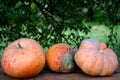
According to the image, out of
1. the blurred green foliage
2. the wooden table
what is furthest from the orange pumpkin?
the blurred green foliage

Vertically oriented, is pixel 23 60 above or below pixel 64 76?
above

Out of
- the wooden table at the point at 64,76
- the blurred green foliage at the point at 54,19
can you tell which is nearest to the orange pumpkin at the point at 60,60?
the wooden table at the point at 64,76

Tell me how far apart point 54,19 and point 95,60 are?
6.92 feet

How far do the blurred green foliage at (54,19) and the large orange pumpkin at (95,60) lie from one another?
1.72 m

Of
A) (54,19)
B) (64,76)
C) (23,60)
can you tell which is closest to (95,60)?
(64,76)

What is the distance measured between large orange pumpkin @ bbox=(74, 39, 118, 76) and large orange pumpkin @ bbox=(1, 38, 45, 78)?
217mm

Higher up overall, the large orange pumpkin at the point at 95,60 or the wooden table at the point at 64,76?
the large orange pumpkin at the point at 95,60

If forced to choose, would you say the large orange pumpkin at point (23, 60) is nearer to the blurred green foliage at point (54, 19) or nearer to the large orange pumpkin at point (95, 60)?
the large orange pumpkin at point (95, 60)

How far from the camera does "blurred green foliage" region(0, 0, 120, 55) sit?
12.5 ft

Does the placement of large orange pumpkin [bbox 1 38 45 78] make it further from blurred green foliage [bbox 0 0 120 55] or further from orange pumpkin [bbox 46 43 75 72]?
blurred green foliage [bbox 0 0 120 55]

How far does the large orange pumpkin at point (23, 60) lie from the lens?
199 centimetres

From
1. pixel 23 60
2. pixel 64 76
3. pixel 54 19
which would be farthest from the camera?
pixel 54 19

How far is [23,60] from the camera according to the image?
6.50ft

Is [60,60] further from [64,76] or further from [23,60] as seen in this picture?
[23,60]
